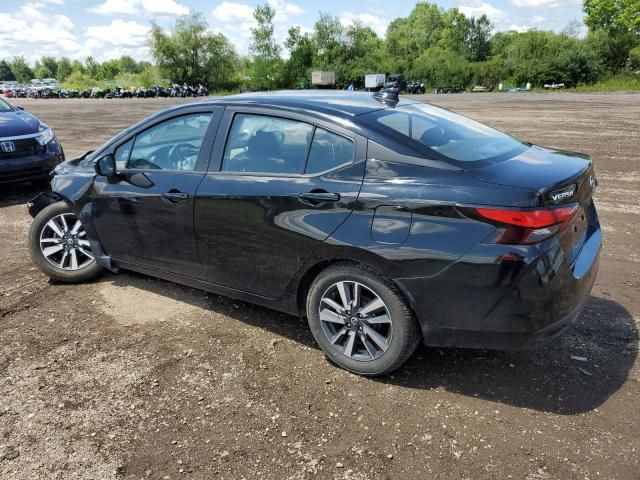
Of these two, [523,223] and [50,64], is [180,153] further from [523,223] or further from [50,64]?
[50,64]

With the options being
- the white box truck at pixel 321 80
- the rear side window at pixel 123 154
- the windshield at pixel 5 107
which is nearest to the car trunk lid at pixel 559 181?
the rear side window at pixel 123 154

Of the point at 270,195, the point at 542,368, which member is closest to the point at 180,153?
the point at 270,195

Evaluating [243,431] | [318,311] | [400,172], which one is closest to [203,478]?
[243,431]

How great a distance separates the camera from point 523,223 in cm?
262

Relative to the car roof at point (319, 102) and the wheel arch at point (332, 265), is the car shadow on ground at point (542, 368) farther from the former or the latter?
the car roof at point (319, 102)

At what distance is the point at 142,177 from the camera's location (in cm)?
397

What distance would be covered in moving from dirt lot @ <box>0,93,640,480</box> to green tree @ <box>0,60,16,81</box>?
17481cm

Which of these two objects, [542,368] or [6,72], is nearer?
[542,368]

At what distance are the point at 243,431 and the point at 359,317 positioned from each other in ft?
3.03

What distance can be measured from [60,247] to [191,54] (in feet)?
250

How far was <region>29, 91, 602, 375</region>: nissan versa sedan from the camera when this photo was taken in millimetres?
2715

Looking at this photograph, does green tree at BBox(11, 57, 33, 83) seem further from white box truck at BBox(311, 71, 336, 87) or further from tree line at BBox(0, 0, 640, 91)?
white box truck at BBox(311, 71, 336, 87)

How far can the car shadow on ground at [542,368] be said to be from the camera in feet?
9.95

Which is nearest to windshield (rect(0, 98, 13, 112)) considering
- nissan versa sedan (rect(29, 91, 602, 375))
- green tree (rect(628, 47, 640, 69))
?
nissan versa sedan (rect(29, 91, 602, 375))
